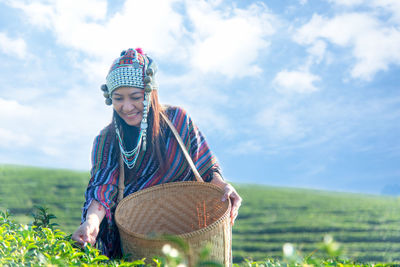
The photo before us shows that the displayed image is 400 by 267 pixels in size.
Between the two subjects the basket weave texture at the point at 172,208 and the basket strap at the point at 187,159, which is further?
the basket strap at the point at 187,159

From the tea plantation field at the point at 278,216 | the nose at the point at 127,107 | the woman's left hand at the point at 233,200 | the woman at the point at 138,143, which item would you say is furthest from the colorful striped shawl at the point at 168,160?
the tea plantation field at the point at 278,216

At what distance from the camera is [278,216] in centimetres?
599

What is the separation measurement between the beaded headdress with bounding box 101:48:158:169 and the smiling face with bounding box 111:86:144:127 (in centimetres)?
3

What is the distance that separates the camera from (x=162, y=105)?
282 cm

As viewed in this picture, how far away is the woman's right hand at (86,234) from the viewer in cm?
190

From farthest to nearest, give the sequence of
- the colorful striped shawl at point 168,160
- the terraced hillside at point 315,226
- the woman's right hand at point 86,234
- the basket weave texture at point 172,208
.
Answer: the terraced hillside at point 315,226 < the colorful striped shawl at point 168,160 < the basket weave texture at point 172,208 < the woman's right hand at point 86,234

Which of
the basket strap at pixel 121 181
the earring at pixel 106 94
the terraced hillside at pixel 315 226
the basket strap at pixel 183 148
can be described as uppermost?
the earring at pixel 106 94

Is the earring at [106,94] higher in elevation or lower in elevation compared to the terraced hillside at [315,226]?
higher

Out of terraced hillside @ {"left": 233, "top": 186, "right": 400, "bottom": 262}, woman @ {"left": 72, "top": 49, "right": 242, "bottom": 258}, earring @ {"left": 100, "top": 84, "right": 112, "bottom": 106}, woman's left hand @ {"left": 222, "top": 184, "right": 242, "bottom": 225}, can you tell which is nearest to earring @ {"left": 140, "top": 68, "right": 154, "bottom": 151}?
woman @ {"left": 72, "top": 49, "right": 242, "bottom": 258}

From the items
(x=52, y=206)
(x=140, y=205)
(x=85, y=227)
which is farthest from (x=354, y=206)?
(x=85, y=227)

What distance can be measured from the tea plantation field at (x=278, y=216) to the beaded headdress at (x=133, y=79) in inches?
84.9

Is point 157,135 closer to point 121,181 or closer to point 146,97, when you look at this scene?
point 146,97

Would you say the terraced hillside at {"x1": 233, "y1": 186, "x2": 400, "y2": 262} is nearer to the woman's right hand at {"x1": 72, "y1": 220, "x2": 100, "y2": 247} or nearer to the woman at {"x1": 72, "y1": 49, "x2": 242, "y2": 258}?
the woman at {"x1": 72, "y1": 49, "x2": 242, "y2": 258}

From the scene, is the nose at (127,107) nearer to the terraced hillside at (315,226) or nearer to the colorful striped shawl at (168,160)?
the colorful striped shawl at (168,160)
